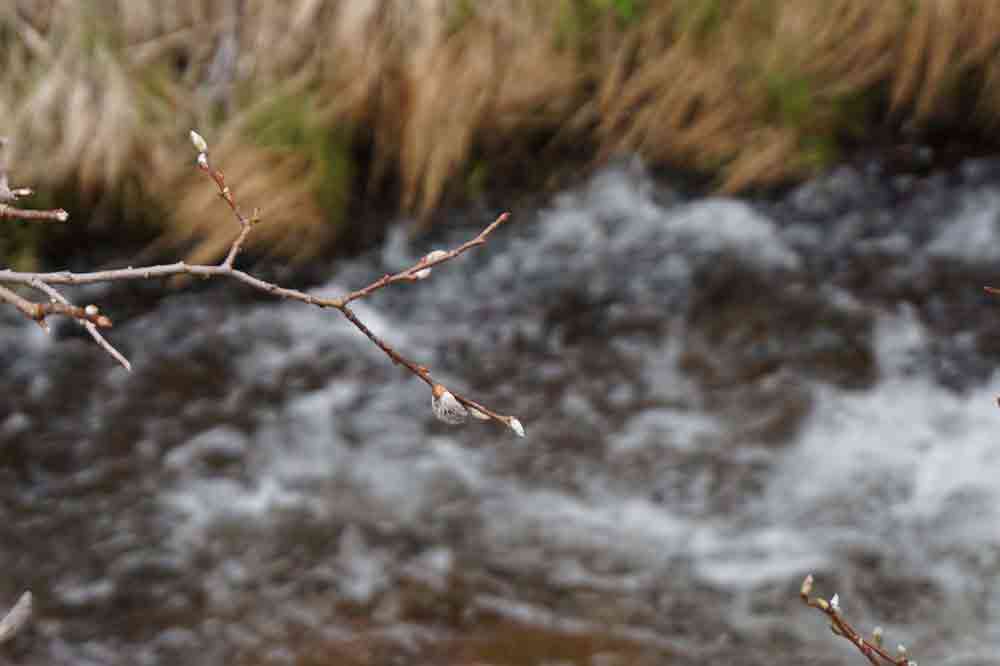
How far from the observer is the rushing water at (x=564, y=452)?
10.3ft

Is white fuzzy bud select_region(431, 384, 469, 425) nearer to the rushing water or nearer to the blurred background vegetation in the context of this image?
the rushing water

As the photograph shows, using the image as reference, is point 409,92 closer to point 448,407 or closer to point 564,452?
point 564,452

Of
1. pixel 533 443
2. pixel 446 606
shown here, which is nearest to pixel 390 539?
pixel 446 606

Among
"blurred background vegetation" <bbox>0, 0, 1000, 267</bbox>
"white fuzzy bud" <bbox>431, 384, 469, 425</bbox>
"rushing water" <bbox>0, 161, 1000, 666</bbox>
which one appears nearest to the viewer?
"white fuzzy bud" <bbox>431, 384, 469, 425</bbox>

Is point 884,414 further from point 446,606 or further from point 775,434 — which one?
point 446,606

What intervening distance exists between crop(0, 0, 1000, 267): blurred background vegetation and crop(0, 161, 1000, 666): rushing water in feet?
0.74

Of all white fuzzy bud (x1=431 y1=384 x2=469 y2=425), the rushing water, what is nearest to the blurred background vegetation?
the rushing water

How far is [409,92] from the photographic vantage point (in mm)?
4414

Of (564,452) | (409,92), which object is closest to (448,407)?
(564,452)

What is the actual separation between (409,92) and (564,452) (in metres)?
1.48

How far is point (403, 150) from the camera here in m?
4.50

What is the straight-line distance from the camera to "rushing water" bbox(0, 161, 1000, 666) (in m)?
3.15

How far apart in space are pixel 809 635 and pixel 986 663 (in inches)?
16.1

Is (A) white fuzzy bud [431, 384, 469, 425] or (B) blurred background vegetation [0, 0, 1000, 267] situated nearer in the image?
(A) white fuzzy bud [431, 384, 469, 425]
